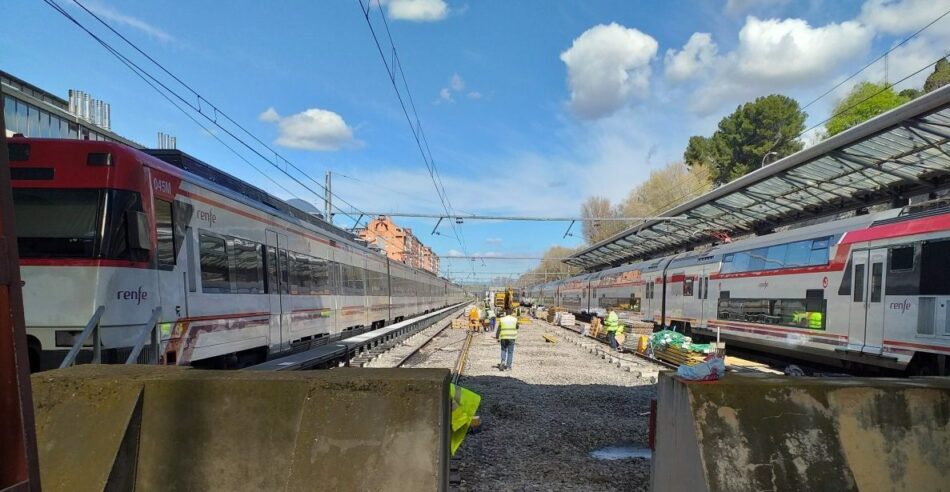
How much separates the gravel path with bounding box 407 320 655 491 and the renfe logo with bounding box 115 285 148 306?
4315 millimetres

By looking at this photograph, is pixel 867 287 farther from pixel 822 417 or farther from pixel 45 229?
pixel 45 229

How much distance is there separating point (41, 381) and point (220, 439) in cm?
121

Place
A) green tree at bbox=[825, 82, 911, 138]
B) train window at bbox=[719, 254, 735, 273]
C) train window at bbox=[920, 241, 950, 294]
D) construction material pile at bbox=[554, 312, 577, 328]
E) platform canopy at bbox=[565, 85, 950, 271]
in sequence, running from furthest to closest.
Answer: green tree at bbox=[825, 82, 911, 138] < construction material pile at bbox=[554, 312, 577, 328] < train window at bbox=[719, 254, 735, 273] < platform canopy at bbox=[565, 85, 950, 271] < train window at bbox=[920, 241, 950, 294]

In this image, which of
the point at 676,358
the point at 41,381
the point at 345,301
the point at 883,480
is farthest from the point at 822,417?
the point at 345,301

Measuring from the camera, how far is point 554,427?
27.7 ft

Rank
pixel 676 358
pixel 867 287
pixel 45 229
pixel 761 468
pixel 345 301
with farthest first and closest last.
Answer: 1. pixel 345 301
2. pixel 676 358
3. pixel 867 287
4. pixel 45 229
5. pixel 761 468

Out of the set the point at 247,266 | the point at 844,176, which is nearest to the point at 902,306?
the point at 844,176

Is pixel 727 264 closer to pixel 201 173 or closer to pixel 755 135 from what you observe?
pixel 201 173

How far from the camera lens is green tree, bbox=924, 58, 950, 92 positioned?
39.0 metres

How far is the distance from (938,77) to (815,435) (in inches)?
1993

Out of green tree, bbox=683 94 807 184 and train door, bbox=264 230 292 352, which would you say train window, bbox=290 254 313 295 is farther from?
green tree, bbox=683 94 807 184

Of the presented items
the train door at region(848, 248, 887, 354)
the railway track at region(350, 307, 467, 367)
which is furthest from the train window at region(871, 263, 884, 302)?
the railway track at region(350, 307, 467, 367)

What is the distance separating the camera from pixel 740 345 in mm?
18422

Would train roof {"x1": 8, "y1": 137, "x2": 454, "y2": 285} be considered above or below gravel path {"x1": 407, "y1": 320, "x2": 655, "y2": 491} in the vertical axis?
above
